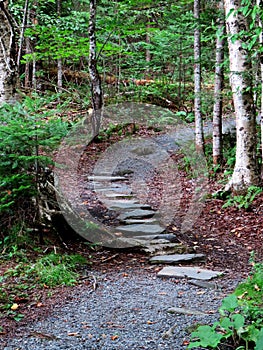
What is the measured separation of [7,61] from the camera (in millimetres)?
6535

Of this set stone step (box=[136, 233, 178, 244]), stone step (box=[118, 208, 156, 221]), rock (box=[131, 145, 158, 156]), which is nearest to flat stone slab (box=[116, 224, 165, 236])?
stone step (box=[136, 233, 178, 244])

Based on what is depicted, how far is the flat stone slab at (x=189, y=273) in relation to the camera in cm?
509

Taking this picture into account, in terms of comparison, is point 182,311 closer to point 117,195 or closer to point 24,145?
point 24,145

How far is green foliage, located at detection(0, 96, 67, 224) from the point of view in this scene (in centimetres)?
540

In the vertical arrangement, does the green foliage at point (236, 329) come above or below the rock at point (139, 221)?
above

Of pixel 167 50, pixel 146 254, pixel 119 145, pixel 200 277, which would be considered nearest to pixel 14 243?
pixel 146 254

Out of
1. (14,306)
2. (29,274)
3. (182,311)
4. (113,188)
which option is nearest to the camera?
(182,311)

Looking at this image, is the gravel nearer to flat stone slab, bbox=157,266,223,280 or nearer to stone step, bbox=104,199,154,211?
flat stone slab, bbox=157,266,223,280

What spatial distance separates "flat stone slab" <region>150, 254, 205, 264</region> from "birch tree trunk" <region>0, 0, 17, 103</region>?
11.3 feet

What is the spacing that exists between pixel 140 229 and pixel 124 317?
3.00 m

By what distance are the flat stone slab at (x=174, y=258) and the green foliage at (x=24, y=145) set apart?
2.02m

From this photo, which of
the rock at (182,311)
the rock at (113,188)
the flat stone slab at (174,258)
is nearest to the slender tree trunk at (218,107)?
the rock at (113,188)

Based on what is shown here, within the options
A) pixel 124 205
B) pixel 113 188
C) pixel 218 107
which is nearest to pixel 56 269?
pixel 124 205

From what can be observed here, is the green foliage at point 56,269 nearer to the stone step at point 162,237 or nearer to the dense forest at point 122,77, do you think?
the dense forest at point 122,77
